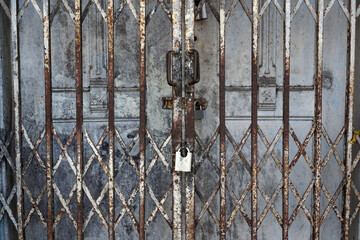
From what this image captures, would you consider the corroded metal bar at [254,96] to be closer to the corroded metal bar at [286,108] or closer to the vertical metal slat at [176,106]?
the corroded metal bar at [286,108]

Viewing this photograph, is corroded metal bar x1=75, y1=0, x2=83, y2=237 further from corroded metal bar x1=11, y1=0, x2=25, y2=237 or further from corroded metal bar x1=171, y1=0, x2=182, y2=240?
corroded metal bar x1=171, y1=0, x2=182, y2=240

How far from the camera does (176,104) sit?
2.15 meters

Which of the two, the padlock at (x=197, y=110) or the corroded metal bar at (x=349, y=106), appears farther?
the padlock at (x=197, y=110)

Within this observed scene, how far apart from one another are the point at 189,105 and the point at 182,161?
11.9 inches

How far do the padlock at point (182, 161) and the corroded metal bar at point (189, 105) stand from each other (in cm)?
5

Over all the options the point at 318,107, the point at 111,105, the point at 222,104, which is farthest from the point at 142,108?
the point at 318,107

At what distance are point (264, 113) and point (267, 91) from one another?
0.53 ft

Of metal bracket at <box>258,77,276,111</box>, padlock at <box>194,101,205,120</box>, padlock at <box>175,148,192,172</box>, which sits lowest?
padlock at <box>175,148,192,172</box>

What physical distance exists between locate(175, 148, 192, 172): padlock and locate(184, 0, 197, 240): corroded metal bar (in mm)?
52

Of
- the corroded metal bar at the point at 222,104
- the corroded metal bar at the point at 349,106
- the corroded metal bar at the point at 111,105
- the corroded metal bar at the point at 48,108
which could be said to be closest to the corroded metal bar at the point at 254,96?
the corroded metal bar at the point at 222,104

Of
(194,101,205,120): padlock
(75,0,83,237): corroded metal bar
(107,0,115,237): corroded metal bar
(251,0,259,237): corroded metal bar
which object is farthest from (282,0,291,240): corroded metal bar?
(75,0,83,237): corroded metal bar

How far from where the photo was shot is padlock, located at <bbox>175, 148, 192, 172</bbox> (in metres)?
2.09

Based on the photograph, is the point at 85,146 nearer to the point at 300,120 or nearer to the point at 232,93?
the point at 232,93

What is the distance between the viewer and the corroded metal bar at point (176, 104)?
6.93 feet
